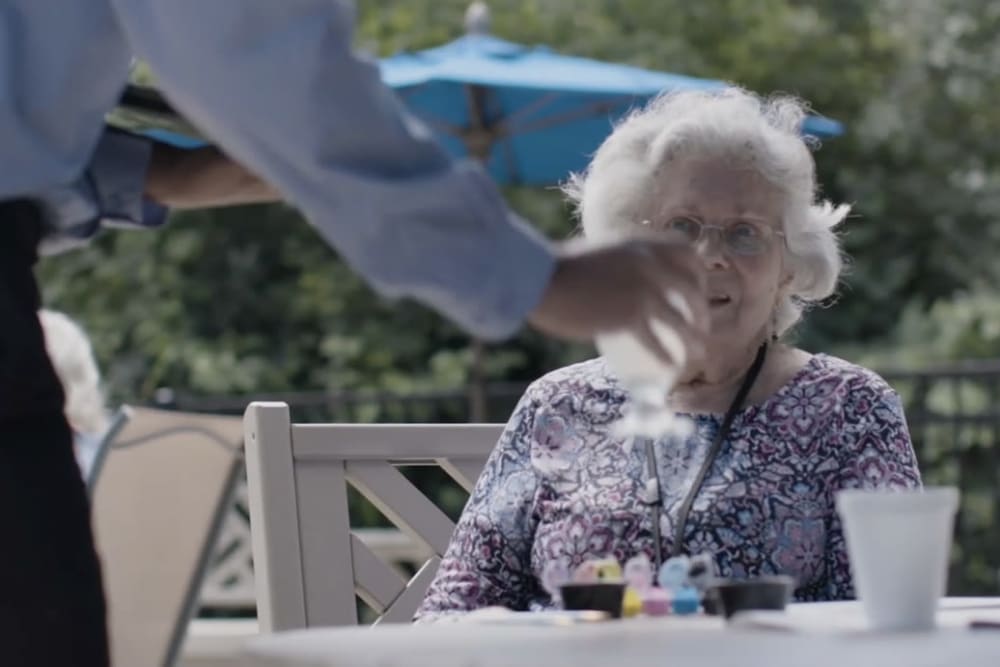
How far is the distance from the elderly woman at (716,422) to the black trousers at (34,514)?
1325mm

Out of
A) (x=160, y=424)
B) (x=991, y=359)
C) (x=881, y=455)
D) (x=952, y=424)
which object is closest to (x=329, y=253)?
(x=991, y=359)

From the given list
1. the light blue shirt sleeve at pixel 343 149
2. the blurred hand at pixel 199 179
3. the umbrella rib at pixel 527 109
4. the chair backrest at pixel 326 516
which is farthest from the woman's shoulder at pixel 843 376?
the umbrella rib at pixel 527 109

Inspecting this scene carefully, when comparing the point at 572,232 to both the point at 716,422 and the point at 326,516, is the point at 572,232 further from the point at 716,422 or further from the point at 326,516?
the point at 326,516

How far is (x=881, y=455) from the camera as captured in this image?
2955mm

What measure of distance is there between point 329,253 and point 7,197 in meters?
8.86

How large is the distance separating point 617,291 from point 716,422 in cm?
150

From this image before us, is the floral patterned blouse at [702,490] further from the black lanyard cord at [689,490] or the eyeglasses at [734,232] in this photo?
the eyeglasses at [734,232]

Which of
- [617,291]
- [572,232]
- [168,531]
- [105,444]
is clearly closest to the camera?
[617,291]

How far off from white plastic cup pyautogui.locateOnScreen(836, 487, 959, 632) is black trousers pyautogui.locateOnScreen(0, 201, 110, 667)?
71 centimetres

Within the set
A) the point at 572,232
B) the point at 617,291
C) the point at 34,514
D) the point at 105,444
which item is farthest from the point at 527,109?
the point at 34,514

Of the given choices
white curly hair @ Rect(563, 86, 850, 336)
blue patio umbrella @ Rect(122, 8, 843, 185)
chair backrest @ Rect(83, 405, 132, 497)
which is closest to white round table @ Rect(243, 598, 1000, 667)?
white curly hair @ Rect(563, 86, 850, 336)

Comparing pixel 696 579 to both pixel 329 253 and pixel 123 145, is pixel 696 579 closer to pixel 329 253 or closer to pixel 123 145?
pixel 123 145

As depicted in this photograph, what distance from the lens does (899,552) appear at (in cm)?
182

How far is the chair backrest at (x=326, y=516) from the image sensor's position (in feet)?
9.36
